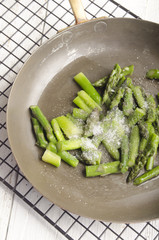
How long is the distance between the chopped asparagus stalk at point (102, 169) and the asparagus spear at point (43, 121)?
40 cm

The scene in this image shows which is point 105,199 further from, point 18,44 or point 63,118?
point 18,44

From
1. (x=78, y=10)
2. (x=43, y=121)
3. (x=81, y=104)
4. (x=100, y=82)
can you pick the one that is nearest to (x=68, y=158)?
(x=43, y=121)

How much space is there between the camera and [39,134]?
9.82ft

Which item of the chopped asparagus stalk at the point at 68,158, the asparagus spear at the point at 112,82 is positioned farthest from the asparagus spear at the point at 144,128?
the chopped asparagus stalk at the point at 68,158

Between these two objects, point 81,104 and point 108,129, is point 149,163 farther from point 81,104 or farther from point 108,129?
point 81,104

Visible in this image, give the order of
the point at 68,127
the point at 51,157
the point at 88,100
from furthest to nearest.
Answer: the point at 88,100 < the point at 68,127 < the point at 51,157

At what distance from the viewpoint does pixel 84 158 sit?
2.98 meters

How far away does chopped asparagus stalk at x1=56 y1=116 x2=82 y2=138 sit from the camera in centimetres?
304

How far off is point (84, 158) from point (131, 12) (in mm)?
1700

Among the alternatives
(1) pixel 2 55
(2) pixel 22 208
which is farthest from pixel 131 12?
(2) pixel 22 208

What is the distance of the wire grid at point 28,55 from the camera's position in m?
2.98

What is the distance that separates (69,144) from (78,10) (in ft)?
4.04

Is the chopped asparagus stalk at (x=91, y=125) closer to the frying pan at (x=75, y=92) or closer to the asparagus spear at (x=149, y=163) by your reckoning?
the frying pan at (x=75, y=92)

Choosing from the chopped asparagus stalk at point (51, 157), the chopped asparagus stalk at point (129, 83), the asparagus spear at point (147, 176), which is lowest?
the asparagus spear at point (147, 176)
